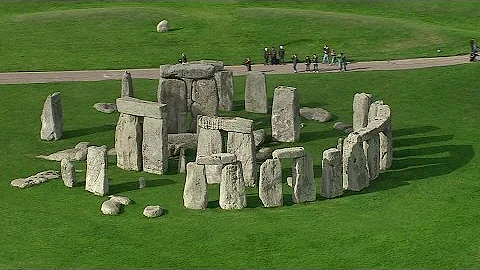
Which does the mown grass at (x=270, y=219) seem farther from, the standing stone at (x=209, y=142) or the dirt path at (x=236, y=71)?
the dirt path at (x=236, y=71)

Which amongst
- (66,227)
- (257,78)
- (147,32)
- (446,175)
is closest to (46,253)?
(66,227)

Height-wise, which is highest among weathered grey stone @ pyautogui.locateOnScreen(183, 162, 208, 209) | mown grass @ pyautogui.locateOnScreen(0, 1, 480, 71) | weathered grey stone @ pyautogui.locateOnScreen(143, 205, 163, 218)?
weathered grey stone @ pyautogui.locateOnScreen(183, 162, 208, 209)

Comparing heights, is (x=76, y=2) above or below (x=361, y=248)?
below

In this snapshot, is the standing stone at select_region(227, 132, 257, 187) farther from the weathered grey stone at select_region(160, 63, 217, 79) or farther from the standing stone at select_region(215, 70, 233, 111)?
the standing stone at select_region(215, 70, 233, 111)

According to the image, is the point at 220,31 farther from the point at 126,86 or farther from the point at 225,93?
the point at 126,86

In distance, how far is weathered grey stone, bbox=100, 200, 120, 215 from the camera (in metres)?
34.5

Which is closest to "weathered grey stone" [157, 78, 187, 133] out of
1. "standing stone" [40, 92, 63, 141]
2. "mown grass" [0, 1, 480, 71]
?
"standing stone" [40, 92, 63, 141]

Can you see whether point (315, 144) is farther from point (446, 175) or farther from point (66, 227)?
point (66, 227)

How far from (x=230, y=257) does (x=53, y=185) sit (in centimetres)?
1008

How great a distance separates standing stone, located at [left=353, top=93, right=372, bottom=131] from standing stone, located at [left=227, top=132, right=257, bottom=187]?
23.7ft

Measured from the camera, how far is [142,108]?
39844 millimetres

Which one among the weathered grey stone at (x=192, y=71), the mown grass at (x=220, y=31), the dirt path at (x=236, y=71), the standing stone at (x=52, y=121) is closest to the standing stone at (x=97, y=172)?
the weathered grey stone at (x=192, y=71)

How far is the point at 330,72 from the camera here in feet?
185

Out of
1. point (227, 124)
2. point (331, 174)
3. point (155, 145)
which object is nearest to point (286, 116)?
point (227, 124)
